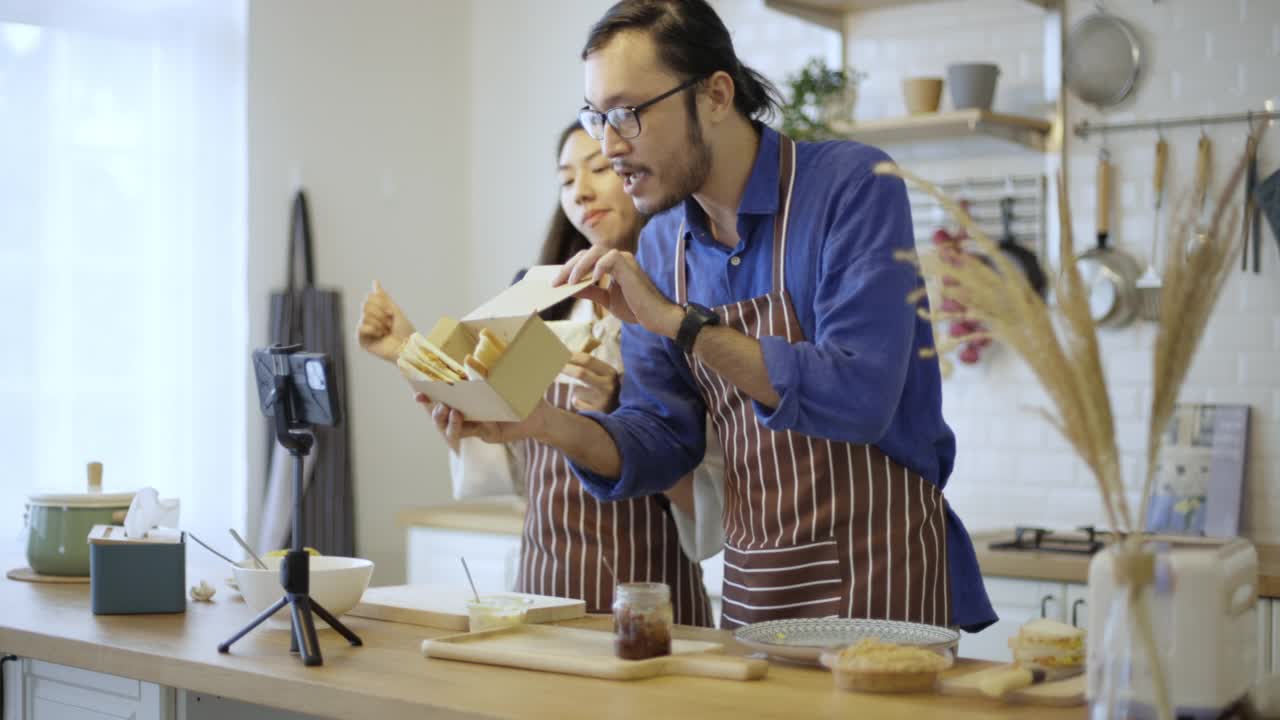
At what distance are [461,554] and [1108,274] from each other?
2.14 metres

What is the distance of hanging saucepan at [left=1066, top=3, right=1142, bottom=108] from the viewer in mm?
3910

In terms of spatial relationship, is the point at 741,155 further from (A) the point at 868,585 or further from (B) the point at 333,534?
(B) the point at 333,534

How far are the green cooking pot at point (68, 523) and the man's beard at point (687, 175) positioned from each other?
50.7 inches

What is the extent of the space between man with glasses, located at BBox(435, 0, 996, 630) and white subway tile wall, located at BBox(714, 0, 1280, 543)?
1603mm

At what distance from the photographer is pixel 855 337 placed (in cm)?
209

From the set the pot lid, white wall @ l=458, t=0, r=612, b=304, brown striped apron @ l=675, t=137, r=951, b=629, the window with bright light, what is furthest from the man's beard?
white wall @ l=458, t=0, r=612, b=304

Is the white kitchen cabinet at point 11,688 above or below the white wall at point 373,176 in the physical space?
below

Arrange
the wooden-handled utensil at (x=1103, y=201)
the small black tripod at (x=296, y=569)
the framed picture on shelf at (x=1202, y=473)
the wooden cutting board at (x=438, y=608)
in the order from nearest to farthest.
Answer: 1. the small black tripod at (x=296, y=569)
2. the wooden cutting board at (x=438, y=608)
3. the framed picture on shelf at (x=1202, y=473)
4. the wooden-handled utensil at (x=1103, y=201)

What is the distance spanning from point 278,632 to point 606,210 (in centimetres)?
109

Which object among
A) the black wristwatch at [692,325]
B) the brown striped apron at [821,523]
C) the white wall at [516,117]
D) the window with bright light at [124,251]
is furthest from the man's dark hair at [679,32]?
the white wall at [516,117]

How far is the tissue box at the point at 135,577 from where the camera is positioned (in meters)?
Result: 2.34

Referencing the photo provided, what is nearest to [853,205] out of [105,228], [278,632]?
[278,632]

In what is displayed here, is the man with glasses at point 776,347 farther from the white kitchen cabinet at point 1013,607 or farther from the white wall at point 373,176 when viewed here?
the white wall at point 373,176

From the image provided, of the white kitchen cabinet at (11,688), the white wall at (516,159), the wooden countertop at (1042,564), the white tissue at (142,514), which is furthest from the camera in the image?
the white wall at (516,159)
